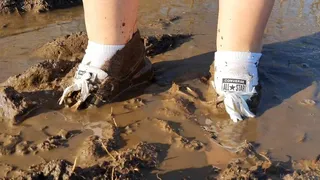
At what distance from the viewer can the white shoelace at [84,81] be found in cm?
210

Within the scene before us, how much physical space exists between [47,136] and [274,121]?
3.40 ft

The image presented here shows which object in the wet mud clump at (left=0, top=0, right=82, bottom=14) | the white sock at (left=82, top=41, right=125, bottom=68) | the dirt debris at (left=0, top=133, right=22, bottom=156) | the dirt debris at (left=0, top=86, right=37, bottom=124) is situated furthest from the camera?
the wet mud clump at (left=0, top=0, right=82, bottom=14)

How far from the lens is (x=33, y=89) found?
7.43ft

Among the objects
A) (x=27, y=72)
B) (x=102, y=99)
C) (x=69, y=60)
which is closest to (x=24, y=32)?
(x=69, y=60)

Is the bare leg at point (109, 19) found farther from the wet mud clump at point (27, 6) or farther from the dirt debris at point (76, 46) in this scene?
the wet mud clump at point (27, 6)

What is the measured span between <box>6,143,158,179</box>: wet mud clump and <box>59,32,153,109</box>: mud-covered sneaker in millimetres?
429

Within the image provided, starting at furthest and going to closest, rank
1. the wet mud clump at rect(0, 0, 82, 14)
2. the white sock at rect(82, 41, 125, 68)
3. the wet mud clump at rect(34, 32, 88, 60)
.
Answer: the wet mud clump at rect(0, 0, 82, 14) → the wet mud clump at rect(34, 32, 88, 60) → the white sock at rect(82, 41, 125, 68)

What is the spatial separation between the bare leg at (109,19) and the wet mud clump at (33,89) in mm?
305

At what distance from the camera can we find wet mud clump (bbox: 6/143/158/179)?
5.04 ft

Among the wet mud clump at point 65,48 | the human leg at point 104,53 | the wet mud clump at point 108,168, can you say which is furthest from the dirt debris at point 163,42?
the wet mud clump at point 108,168

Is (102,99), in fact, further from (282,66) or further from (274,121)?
(282,66)

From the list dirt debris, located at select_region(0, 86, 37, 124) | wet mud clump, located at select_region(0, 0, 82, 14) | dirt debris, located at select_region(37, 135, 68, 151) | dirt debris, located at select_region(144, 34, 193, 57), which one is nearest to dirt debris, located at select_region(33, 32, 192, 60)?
dirt debris, located at select_region(144, 34, 193, 57)

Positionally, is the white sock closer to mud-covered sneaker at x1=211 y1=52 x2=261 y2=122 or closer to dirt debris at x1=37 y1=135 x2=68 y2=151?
dirt debris at x1=37 y1=135 x2=68 y2=151

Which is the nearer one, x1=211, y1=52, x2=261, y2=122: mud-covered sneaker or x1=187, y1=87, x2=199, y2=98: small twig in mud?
x1=211, y1=52, x2=261, y2=122: mud-covered sneaker
